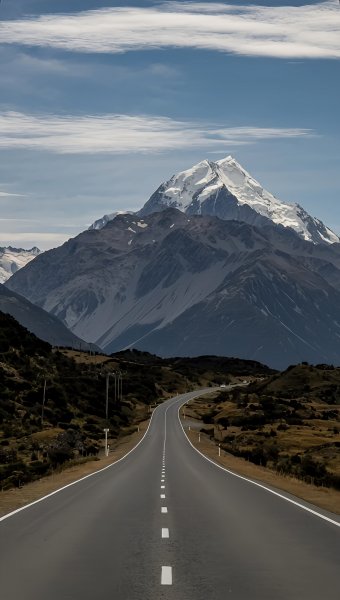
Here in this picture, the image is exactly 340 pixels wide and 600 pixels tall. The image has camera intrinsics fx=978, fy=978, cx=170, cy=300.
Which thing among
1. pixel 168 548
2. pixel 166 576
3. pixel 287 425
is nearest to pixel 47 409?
pixel 287 425

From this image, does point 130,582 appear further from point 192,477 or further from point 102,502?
point 192,477

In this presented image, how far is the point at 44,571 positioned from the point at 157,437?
89201 millimetres

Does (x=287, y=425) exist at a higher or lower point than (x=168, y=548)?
lower

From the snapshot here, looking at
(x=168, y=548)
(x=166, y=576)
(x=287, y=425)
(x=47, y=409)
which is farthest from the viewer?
(x=47, y=409)

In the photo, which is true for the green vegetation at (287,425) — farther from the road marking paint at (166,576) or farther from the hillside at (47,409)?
the road marking paint at (166,576)

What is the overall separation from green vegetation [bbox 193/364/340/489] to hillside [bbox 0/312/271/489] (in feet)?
41.4

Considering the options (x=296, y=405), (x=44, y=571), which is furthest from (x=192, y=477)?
(x=296, y=405)

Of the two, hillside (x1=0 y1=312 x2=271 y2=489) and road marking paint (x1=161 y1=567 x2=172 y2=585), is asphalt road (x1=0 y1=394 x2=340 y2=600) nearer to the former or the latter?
road marking paint (x1=161 y1=567 x2=172 y2=585)

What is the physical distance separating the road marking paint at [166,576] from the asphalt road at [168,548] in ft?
0.10

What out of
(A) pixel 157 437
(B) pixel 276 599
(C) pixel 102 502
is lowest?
(A) pixel 157 437

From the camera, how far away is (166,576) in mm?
14469

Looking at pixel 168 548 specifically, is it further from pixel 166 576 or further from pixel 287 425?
pixel 287 425

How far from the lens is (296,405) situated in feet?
481

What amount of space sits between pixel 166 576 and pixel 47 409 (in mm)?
103324
